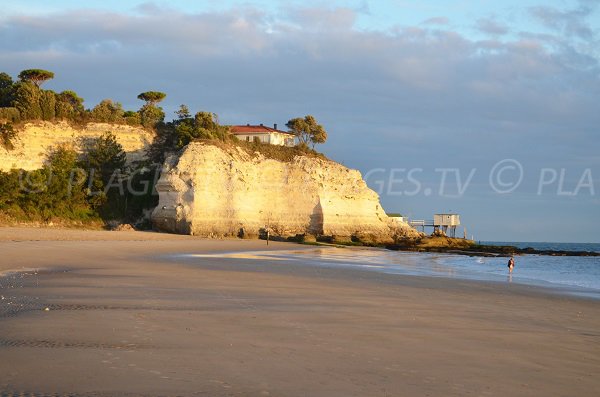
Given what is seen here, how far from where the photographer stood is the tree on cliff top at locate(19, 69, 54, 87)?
54250 millimetres

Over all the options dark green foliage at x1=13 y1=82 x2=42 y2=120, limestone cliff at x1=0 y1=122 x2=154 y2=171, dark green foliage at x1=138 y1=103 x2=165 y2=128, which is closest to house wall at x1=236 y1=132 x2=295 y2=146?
dark green foliage at x1=138 y1=103 x2=165 y2=128

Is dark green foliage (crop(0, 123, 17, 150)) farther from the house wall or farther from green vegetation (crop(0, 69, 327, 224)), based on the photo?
the house wall

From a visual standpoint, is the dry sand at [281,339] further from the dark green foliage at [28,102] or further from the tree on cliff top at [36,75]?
the tree on cliff top at [36,75]

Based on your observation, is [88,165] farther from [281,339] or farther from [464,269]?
[281,339]

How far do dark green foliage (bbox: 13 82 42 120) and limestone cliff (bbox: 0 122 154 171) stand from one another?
73 centimetres

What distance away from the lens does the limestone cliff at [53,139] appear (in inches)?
1674

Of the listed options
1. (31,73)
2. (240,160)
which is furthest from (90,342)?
(31,73)

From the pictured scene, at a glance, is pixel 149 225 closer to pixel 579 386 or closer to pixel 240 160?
pixel 240 160

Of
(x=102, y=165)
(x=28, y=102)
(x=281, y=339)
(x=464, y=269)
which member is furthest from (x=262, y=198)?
(x=281, y=339)

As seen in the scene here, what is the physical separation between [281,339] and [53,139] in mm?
41162

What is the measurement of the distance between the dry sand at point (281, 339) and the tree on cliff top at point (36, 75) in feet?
140

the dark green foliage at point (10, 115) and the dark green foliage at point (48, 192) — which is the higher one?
the dark green foliage at point (10, 115)

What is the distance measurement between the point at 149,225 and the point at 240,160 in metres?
8.35

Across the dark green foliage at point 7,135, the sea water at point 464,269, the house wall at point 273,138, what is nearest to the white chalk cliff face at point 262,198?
the dark green foliage at point 7,135
